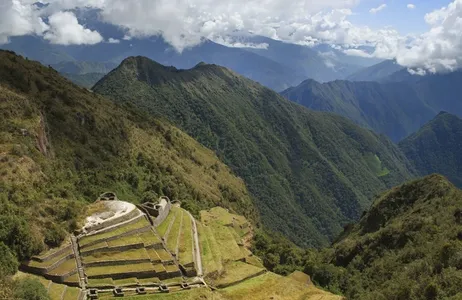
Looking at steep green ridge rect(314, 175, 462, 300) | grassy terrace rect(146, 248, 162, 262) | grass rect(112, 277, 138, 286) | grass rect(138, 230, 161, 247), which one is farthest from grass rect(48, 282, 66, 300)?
steep green ridge rect(314, 175, 462, 300)

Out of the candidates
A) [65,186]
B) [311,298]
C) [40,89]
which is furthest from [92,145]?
[311,298]

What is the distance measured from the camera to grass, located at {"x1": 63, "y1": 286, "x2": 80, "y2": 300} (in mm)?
45400

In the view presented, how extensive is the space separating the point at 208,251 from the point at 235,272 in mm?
6108

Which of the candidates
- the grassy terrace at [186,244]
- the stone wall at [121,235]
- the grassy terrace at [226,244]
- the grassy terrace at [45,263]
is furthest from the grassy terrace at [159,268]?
the grassy terrace at [226,244]

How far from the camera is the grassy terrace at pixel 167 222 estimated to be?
66812 mm

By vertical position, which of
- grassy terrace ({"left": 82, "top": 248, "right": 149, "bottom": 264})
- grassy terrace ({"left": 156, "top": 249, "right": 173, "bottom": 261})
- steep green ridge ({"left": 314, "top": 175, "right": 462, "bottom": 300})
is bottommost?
steep green ridge ({"left": 314, "top": 175, "right": 462, "bottom": 300})

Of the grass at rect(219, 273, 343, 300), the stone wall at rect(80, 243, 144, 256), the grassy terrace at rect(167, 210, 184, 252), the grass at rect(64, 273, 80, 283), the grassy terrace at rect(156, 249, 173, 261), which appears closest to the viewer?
the grass at rect(64, 273, 80, 283)

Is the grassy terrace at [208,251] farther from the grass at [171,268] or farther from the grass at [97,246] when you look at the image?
the grass at [97,246]

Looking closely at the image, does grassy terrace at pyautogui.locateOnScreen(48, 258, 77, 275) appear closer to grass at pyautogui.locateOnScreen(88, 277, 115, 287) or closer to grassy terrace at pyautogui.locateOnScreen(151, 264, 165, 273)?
grass at pyautogui.locateOnScreen(88, 277, 115, 287)

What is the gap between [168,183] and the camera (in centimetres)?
12269

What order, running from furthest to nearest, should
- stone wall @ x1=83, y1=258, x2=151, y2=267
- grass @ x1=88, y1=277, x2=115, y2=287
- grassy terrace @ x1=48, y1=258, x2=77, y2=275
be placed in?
stone wall @ x1=83, y1=258, x2=151, y2=267 → grass @ x1=88, y1=277, x2=115, y2=287 → grassy terrace @ x1=48, y1=258, x2=77, y2=275

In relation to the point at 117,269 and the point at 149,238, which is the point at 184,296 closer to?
the point at 117,269

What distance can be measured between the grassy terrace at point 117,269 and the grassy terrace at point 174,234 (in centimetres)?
854

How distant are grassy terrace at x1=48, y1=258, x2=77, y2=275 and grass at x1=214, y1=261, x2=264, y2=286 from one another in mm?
19371
